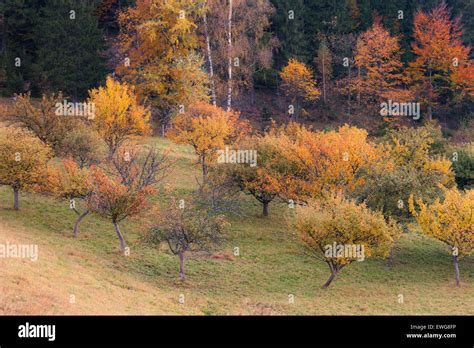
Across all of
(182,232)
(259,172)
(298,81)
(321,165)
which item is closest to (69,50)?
(298,81)

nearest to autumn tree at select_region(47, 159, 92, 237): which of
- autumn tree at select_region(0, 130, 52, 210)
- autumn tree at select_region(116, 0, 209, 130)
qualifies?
autumn tree at select_region(0, 130, 52, 210)

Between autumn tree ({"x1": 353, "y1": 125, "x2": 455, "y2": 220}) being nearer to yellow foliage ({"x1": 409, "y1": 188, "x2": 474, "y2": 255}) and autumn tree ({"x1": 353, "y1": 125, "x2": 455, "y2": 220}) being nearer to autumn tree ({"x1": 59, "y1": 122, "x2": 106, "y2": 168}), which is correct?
yellow foliage ({"x1": 409, "y1": 188, "x2": 474, "y2": 255})

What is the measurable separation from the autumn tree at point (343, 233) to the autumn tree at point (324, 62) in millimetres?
45656

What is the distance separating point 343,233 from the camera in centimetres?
3556

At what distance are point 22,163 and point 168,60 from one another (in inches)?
943

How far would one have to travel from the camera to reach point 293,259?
41719 millimetres

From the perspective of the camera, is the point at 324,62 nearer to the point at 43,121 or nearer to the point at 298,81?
the point at 298,81

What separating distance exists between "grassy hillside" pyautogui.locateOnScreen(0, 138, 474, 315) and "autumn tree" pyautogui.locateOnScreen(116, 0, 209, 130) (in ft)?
49.6

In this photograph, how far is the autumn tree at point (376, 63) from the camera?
75938mm

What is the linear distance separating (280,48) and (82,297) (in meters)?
59.1

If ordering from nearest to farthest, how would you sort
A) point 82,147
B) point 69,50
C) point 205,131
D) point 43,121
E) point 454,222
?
1. point 454,222
2. point 82,147
3. point 205,131
4. point 43,121
5. point 69,50

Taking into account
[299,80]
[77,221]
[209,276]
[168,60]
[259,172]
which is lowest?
[209,276]

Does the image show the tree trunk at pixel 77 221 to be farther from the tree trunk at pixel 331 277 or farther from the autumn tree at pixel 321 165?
the tree trunk at pixel 331 277

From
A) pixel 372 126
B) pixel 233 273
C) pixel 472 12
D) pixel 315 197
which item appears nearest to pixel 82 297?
pixel 233 273
